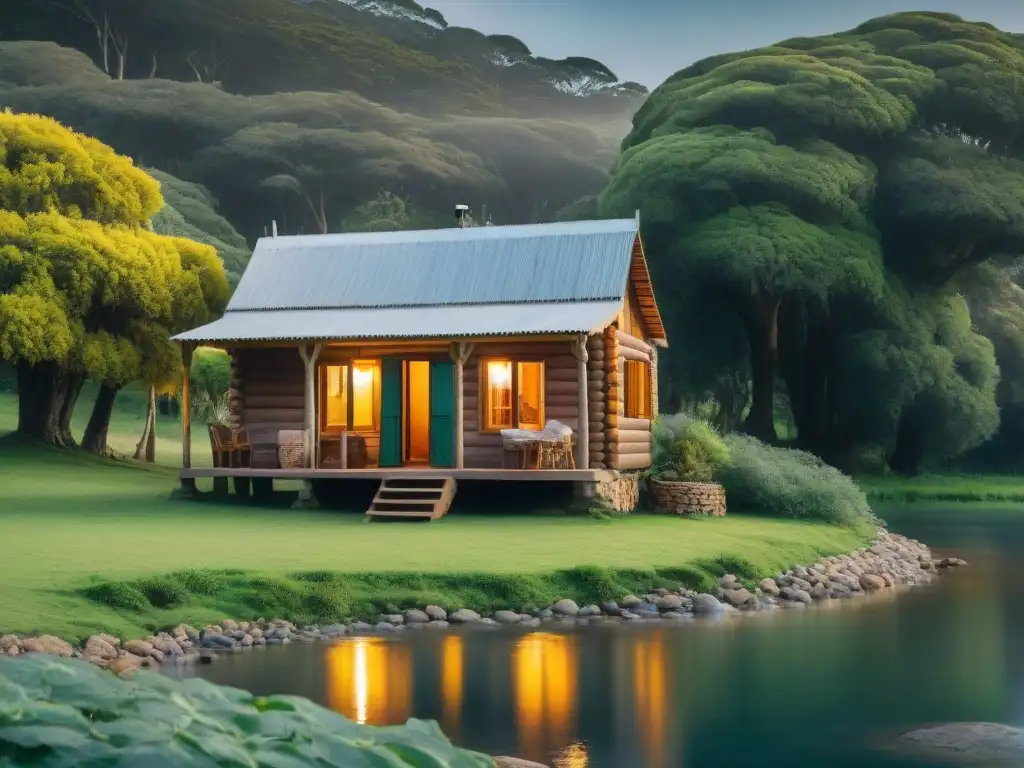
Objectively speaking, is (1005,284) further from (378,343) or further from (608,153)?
(608,153)

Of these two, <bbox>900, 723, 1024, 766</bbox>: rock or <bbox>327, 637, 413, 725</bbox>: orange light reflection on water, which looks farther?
<bbox>327, 637, 413, 725</bbox>: orange light reflection on water

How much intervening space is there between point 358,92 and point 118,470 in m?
66.7

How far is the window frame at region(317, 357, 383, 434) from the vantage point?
26578 mm

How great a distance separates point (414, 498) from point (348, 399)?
→ 3084 millimetres

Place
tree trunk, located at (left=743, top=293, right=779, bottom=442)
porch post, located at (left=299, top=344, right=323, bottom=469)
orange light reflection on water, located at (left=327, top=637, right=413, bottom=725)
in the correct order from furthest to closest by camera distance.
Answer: tree trunk, located at (left=743, top=293, right=779, bottom=442) < porch post, located at (left=299, top=344, right=323, bottom=469) < orange light reflection on water, located at (left=327, top=637, right=413, bottom=725)

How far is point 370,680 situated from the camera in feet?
42.5

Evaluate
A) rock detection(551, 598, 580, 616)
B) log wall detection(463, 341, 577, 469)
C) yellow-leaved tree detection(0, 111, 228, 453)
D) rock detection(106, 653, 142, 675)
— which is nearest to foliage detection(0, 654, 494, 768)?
rock detection(106, 653, 142, 675)

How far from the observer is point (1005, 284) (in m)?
52.8

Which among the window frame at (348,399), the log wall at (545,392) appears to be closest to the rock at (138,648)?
the log wall at (545,392)

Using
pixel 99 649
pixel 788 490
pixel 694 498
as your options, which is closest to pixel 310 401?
pixel 694 498

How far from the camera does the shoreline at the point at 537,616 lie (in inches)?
535

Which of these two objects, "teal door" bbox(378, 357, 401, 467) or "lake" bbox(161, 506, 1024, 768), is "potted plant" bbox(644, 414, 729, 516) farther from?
"lake" bbox(161, 506, 1024, 768)

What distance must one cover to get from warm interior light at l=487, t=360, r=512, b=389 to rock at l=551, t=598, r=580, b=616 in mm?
9377

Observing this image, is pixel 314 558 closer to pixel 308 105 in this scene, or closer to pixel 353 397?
pixel 353 397
